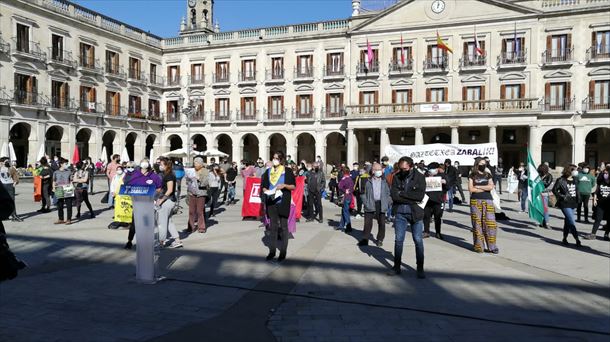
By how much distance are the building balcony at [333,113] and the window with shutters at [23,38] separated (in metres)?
23.8

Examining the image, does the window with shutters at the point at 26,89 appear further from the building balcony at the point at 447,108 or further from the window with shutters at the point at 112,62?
the building balcony at the point at 447,108

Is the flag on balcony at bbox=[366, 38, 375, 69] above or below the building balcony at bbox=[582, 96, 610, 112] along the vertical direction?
above

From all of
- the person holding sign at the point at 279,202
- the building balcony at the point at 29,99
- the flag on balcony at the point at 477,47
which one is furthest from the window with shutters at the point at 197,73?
the person holding sign at the point at 279,202

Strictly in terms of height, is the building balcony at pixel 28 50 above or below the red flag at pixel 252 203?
above

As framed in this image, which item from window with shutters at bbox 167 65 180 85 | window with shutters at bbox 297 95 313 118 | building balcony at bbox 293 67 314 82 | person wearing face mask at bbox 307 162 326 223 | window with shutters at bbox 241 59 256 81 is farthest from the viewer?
window with shutters at bbox 167 65 180 85

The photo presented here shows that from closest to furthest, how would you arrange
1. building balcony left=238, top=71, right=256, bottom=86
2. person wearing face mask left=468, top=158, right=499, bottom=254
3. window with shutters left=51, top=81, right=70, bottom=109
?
person wearing face mask left=468, top=158, right=499, bottom=254, window with shutters left=51, top=81, right=70, bottom=109, building balcony left=238, top=71, right=256, bottom=86

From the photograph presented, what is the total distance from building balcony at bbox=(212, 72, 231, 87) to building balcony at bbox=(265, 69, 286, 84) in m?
4.04

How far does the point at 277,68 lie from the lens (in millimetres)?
43812

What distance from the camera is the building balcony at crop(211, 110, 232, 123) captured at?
45.5 meters

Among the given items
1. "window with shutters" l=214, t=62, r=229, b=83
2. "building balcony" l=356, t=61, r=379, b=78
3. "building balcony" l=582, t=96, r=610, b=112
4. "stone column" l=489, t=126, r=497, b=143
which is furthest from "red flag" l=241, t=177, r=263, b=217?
"window with shutters" l=214, t=62, r=229, b=83

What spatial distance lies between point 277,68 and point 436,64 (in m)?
14.6

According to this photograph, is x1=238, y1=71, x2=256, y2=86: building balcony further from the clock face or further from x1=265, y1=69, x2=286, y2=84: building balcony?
the clock face

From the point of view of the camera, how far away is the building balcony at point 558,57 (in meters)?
35.3

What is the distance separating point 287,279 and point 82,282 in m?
3.02
